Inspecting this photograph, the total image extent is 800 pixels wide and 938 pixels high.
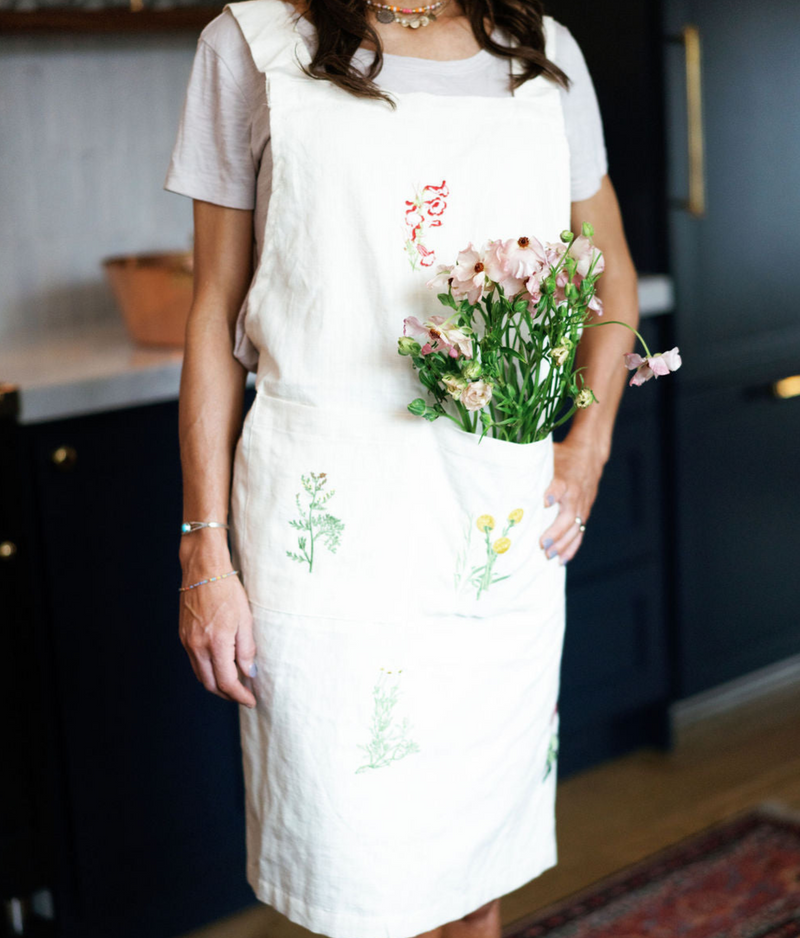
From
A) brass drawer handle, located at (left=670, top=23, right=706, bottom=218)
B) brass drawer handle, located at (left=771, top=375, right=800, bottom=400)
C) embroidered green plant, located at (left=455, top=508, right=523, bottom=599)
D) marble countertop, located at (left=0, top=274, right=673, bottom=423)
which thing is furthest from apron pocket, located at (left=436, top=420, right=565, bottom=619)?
brass drawer handle, located at (left=771, top=375, right=800, bottom=400)

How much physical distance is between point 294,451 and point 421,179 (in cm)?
29

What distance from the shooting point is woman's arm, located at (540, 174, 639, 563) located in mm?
1372

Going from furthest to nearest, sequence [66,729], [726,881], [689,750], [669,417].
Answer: [689,750], [669,417], [726,881], [66,729]

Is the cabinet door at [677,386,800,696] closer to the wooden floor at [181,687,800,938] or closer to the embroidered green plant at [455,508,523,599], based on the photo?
the wooden floor at [181,687,800,938]

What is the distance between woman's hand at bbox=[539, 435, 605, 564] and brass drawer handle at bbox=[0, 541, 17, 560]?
0.82 m

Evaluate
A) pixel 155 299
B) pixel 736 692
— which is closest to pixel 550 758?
pixel 155 299

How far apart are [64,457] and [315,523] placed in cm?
69

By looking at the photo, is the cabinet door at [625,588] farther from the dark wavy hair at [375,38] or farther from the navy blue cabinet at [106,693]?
the dark wavy hair at [375,38]

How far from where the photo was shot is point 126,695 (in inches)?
72.5

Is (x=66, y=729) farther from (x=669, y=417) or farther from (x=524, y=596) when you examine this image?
(x=669, y=417)

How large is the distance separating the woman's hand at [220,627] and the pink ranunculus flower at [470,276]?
36cm

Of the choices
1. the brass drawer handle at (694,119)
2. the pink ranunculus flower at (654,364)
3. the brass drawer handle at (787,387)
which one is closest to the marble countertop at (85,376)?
the pink ranunculus flower at (654,364)

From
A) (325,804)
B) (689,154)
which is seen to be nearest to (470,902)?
(325,804)

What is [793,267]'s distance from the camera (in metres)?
2.53
